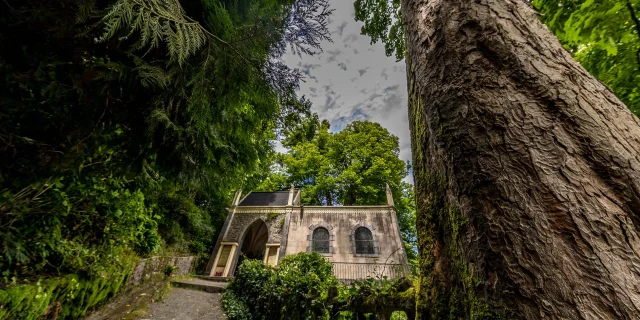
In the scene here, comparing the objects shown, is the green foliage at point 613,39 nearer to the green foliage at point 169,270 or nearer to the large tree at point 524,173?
the large tree at point 524,173

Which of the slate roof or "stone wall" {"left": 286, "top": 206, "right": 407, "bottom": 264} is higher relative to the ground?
the slate roof

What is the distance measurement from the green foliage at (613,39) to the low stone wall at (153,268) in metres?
8.19

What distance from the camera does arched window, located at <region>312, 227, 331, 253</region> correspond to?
43.3 ft

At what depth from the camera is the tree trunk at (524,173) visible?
1.95 feet

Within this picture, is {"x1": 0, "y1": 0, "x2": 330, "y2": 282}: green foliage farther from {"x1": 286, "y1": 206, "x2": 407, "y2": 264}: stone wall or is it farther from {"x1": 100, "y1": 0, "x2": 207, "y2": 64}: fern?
{"x1": 286, "y1": 206, "x2": 407, "y2": 264}: stone wall

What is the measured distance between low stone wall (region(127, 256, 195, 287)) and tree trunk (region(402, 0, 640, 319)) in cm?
676

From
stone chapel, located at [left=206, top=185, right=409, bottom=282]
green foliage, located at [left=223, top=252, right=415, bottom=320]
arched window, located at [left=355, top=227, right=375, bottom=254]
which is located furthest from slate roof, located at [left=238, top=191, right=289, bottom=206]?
green foliage, located at [left=223, top=252, right=415, bottom=320]

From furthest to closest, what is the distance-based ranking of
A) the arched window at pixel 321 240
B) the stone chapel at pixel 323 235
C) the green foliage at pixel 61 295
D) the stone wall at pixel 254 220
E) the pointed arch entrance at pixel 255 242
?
1. the pointed arch entrance at pixel 255 242
2. the stone wall at pixel 254 220
3. the arched window at pixel 321 240
4. the stone chapel at pixel 323 235
5. the green foliage at pixel 61 295

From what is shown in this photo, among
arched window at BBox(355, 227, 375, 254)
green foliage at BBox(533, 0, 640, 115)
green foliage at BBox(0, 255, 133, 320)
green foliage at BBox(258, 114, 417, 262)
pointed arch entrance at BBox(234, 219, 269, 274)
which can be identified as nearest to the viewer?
green foliage at BBox(533, 0, 640, 115)

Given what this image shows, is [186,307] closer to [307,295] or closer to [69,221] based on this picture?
[69,221]

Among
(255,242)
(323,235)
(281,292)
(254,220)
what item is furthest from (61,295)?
(255,242)

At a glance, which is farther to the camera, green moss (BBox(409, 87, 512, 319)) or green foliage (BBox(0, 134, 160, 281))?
green foliage (BBox(0, 134, 160, 281))

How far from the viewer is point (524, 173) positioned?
73cm

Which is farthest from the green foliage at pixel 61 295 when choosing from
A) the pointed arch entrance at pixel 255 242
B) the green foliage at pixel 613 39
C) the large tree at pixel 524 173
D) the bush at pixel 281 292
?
the pointed arch entrance at pixel 255 242
